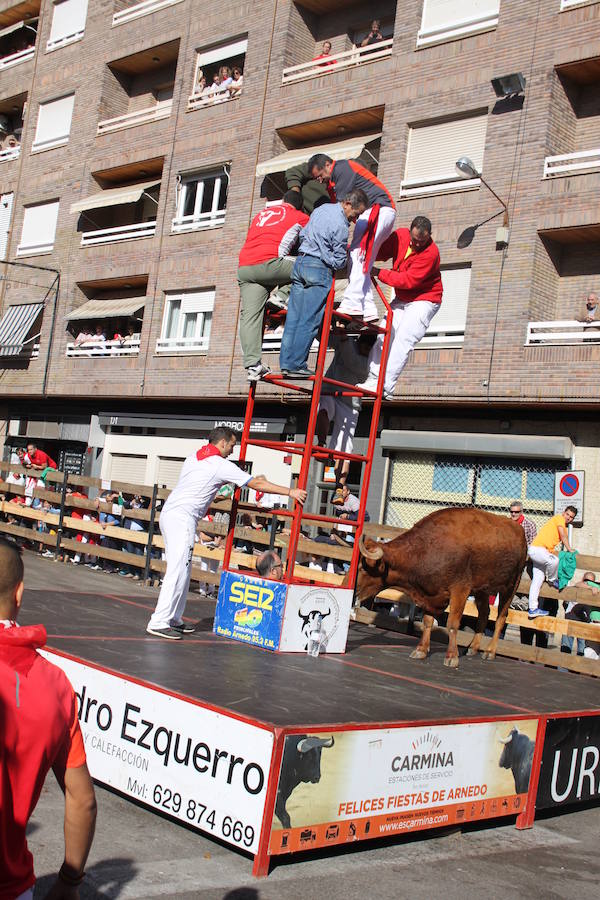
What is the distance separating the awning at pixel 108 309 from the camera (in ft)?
95.5

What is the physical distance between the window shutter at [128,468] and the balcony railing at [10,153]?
13.0 metres

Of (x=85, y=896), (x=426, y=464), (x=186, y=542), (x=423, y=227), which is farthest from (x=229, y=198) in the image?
(x=85, y=896)

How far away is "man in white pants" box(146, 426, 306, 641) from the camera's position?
8.55m

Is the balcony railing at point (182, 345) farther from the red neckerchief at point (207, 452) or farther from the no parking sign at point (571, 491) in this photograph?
the red neckerchief at point (207, 452)

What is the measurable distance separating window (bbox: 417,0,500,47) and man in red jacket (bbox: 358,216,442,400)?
1361 centimetres

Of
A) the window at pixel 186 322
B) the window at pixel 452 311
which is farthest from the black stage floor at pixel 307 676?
the window at pixel 186 322

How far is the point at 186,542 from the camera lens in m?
8.79

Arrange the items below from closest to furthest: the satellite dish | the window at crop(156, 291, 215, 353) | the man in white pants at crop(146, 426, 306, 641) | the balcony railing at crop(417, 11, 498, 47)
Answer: the man in white pants at crop(146, 426, 306, 641), the satellite dish, the balcony railing at crop(417, 11, 498, 47), the window at crop(156, 291, 215, 353)

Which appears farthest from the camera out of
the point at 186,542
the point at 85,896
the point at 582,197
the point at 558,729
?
the point at 582,197

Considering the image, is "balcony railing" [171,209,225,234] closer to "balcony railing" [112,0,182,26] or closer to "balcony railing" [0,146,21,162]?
"balcony railing" [112,0,182,26]

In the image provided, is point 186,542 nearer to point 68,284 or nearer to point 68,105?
point 68,284

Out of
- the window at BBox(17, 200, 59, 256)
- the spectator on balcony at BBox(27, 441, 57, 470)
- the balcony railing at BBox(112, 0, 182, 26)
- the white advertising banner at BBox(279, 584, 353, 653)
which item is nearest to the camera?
the white advertising banner at BBox(279, 584, 353, 653)

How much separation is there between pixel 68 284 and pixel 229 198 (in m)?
7.85

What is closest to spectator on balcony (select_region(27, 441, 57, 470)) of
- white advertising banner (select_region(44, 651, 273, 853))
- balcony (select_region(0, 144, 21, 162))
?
balcony (select_region(0, 144, 21, 162))
